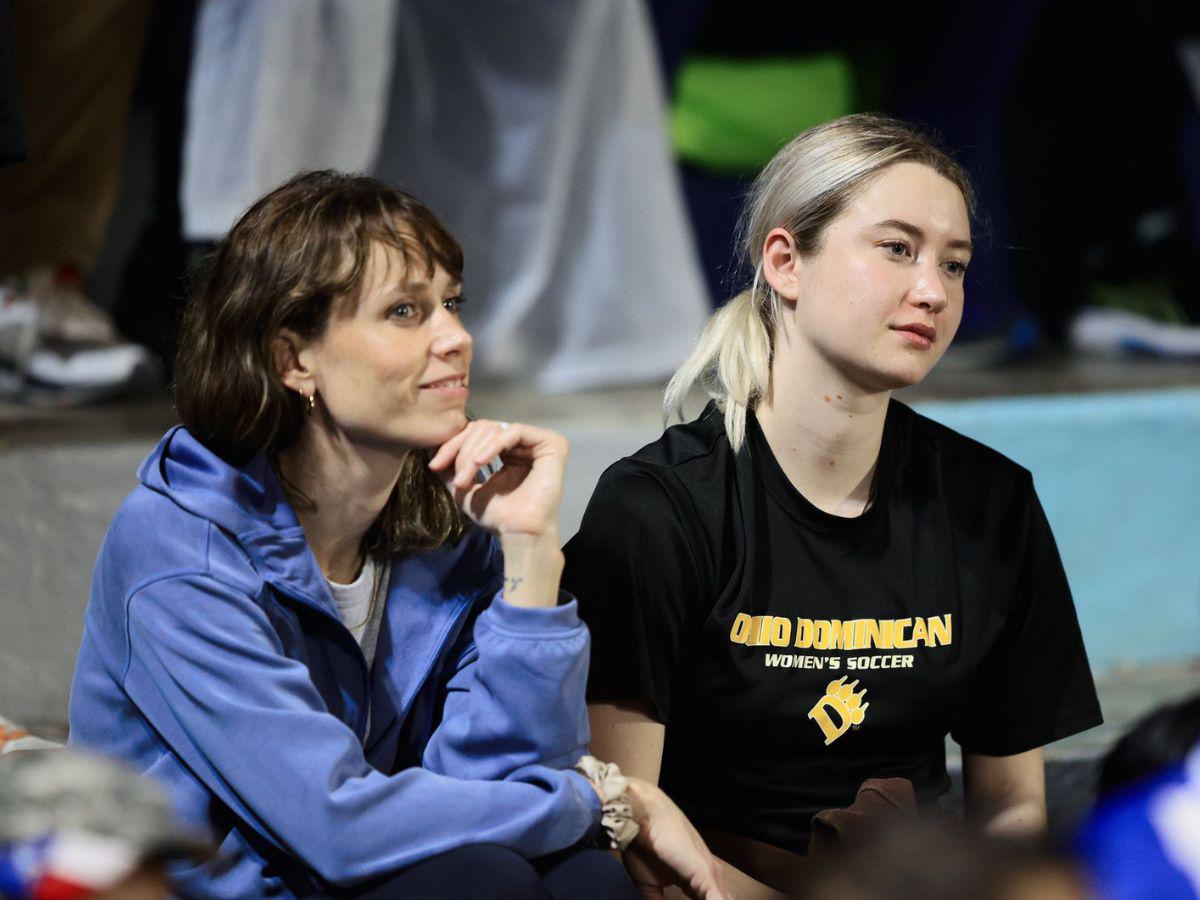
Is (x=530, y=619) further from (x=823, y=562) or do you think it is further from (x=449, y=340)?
(x=823, y=562)

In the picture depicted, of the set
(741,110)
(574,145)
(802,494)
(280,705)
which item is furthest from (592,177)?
(280,705)

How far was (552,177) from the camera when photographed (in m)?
2.94

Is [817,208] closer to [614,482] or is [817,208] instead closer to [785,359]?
[785,359]

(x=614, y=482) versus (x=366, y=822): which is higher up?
(x=614, y=482)

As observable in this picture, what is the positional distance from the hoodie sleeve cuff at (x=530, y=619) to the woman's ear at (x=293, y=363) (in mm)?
283

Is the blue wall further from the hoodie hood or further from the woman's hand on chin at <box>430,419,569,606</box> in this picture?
the hoodie hood

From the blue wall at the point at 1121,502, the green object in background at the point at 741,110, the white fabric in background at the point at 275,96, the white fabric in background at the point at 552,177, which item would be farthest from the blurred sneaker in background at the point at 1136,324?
the white fabric in background at the point at 275,96

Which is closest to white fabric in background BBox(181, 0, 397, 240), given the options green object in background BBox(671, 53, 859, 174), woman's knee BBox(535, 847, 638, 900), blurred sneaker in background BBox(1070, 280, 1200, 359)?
green object in background BBox(671, 53, 859, 174)

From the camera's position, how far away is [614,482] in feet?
5.64

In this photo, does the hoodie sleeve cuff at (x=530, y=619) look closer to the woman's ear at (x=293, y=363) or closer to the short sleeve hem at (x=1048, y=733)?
the woman's ear at (x=293, y=363)

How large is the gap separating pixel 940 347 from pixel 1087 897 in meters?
0.91

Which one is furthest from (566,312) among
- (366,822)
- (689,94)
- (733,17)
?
(366,822)

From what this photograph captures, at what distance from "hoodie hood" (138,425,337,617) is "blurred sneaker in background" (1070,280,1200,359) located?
7.67 feet

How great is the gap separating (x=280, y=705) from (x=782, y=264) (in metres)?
0.75
